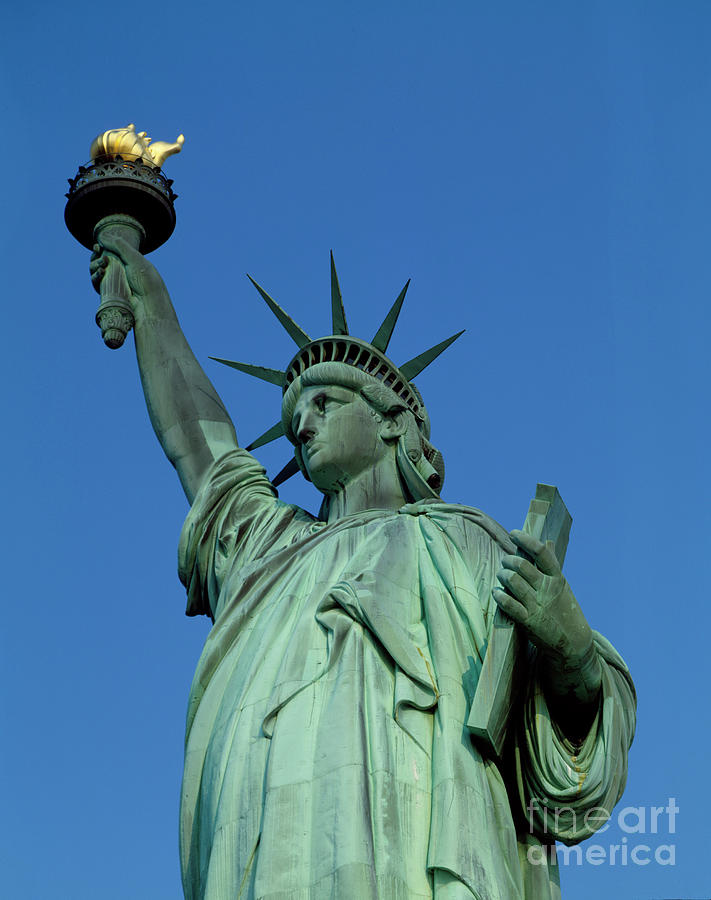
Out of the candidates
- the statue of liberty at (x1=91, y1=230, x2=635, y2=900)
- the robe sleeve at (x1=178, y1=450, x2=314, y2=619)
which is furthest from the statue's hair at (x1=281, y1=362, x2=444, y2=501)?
the robe sleeve at (x1=178, y1=450, x2=314, y2=619)

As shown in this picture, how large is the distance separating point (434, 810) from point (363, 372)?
154 inches

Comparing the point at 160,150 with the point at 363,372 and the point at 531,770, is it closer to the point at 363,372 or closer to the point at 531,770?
the point at 363,372

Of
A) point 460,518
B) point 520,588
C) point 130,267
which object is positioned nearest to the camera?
point 520,588

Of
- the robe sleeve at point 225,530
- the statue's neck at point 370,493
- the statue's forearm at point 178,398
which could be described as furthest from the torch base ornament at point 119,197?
the statue's neck at point 370,493

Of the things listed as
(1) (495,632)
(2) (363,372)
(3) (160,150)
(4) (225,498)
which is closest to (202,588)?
(4) (225,498)

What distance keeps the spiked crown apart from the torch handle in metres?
0.74

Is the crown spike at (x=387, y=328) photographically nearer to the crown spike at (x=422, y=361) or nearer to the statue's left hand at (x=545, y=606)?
the crown spike at (x=422, y=361)

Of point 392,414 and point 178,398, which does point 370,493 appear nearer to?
point 392,414

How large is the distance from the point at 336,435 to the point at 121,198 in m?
3.00

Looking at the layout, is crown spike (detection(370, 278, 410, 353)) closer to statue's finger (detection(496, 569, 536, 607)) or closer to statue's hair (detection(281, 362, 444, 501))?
statue's hair (detection(281, 362, 444, 501))

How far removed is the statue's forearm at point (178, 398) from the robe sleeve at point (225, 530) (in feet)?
1.38

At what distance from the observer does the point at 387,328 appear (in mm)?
13664

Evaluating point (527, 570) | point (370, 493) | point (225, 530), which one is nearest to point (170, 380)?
point (225, 530)

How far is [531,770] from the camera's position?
1080 centimetres
